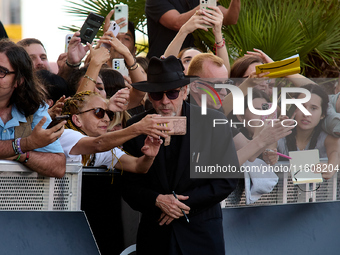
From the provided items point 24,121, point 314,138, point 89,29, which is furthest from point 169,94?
point 89,29

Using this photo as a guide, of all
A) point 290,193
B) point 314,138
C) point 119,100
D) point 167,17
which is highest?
point 167,17

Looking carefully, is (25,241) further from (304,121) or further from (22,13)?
(22,13)

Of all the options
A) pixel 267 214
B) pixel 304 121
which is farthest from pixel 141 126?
pixel 304 121

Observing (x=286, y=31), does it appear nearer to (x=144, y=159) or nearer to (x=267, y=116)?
(x=267, y=116)

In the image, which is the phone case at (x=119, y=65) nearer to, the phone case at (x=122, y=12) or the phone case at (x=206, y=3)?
the phone case at (x=122, y=12)

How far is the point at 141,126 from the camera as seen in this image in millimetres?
3203

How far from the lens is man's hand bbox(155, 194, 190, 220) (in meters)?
3.32

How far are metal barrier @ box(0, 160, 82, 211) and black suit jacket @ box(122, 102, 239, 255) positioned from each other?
0.34 meters

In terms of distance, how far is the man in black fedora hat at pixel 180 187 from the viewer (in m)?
3.37

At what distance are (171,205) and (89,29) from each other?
225cm

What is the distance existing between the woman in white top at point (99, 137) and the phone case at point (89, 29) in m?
1.09

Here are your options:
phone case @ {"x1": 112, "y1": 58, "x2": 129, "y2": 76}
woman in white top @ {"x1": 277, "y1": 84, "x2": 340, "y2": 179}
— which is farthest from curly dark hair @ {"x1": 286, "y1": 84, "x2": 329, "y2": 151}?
phone case @ {"x1": 112, "y1": 58, "x2": 129, "y2": 76}

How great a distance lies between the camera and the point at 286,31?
5980 mm

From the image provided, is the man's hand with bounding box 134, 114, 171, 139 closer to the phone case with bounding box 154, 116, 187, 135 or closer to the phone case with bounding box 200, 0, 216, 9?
the phone case with bounding box 154, 116, 187, 135
